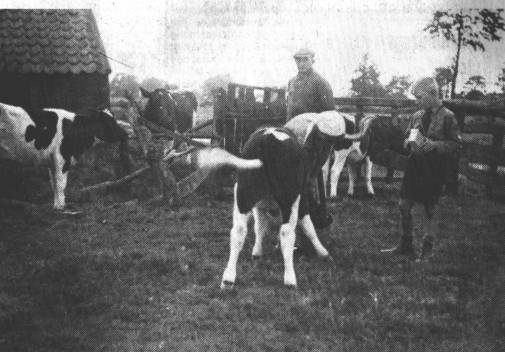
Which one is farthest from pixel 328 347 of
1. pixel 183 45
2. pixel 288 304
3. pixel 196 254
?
pixel 183 45

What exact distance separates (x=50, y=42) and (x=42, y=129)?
61.3 inches

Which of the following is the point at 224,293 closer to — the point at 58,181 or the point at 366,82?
the point at 58,181

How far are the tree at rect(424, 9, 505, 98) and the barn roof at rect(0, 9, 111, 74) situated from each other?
5112 millimetres

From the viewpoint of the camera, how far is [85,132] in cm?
836

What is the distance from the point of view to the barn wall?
9.12 m

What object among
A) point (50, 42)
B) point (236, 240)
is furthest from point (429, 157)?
point (50, 42)

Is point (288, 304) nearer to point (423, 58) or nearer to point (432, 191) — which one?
point (432, 191)

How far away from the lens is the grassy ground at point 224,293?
363cm

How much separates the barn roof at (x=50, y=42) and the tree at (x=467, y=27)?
201 inches

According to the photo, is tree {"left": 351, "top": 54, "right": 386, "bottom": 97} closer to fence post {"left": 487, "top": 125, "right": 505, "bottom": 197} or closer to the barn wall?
fence post {"left": 487, "top": 125, "right": 505, "bottom": 197}

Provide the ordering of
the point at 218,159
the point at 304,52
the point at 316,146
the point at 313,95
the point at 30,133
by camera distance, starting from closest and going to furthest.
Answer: the point at 218,159
the point at 316,146
the point at 304,52
the point at 313,95
the point at 30,133

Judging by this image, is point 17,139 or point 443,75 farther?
point 443,75

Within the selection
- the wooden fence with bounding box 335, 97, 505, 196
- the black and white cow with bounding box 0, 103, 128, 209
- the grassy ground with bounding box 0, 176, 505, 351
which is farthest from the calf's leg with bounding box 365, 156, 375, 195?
the black and white cow with bounding box 0, 103, 128, 209

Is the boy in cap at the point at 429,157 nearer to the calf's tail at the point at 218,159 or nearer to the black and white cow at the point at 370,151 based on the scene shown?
the calf's tail at the point at 218,159
